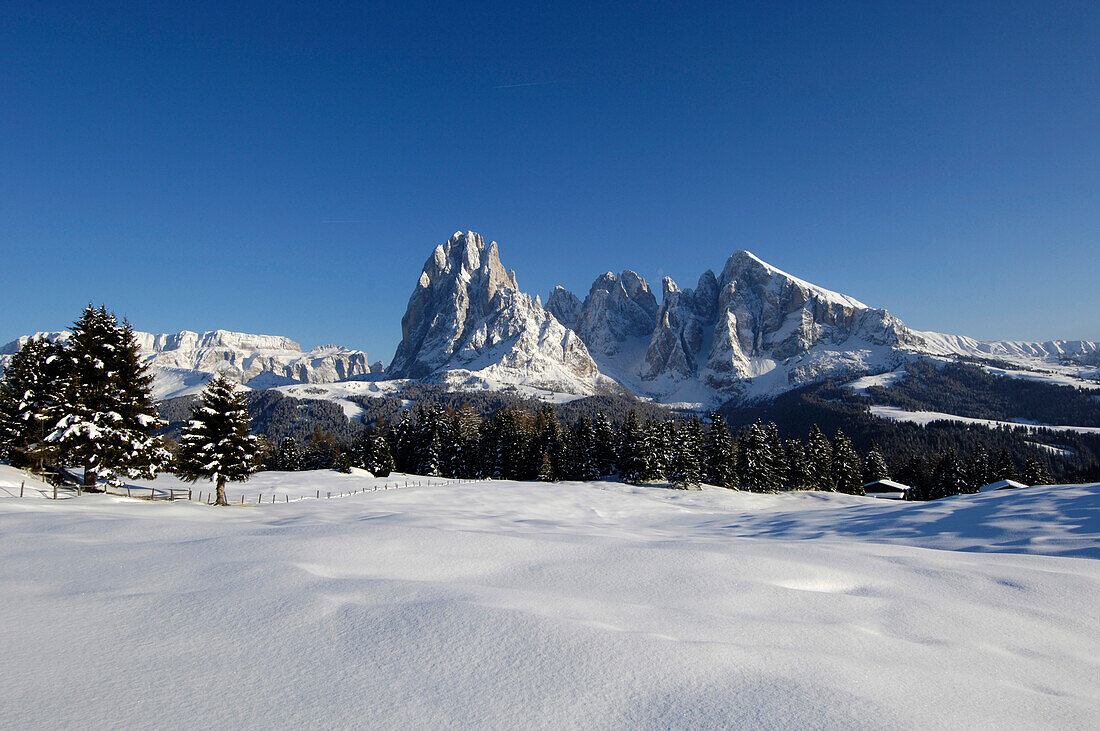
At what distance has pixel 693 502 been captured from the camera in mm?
44156

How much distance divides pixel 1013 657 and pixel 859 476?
64384 mm

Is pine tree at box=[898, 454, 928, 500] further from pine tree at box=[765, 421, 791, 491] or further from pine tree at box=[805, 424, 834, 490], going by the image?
pine tree at box=[765, 421, 791, 491]

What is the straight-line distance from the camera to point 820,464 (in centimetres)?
5781

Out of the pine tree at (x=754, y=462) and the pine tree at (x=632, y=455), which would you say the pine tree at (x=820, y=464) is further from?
the pine tree at (x=632, y=455)

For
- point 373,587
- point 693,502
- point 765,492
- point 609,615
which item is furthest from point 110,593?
point 765,492

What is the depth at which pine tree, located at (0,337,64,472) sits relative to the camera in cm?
2355

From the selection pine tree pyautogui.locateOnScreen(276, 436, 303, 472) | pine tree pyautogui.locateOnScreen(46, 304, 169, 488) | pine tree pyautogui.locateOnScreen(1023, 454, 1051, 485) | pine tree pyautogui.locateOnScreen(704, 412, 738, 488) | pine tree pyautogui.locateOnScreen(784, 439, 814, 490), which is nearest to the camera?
pine tree pyautogui.locateOnScreen(46, 304, 169, 488)

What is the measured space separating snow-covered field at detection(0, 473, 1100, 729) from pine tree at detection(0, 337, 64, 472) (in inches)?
771

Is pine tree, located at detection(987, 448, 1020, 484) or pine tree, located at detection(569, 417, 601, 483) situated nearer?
pine tree, located at detection(987, 448, 1020, 484)

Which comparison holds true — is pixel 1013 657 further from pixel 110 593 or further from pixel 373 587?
pixel 110 593

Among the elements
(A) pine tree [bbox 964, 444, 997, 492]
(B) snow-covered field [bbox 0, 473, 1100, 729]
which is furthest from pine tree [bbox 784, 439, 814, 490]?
(B) snow-covered field [bbox 0, 473, 1100, 729]

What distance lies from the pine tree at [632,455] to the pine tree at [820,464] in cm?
2055

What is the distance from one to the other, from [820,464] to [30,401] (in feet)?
231

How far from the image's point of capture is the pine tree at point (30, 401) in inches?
927
